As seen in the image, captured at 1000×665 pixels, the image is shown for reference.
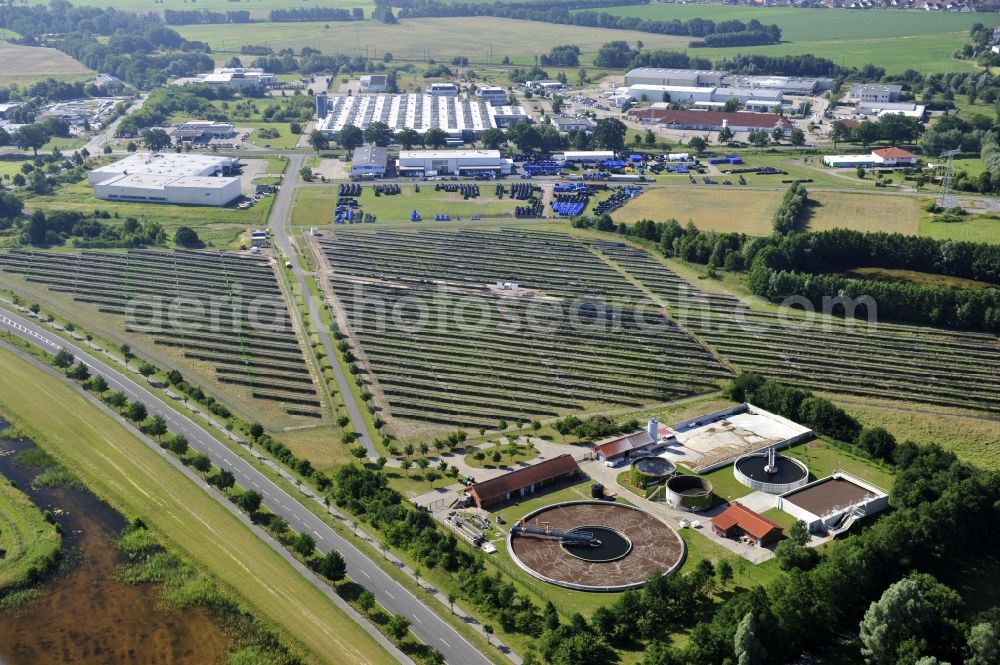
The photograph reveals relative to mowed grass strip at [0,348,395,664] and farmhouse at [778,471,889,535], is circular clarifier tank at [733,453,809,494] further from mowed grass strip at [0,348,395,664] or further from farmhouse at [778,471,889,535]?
mowed grass strip at [0,348,395,664]

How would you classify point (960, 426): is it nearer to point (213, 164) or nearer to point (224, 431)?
point (224, 431)

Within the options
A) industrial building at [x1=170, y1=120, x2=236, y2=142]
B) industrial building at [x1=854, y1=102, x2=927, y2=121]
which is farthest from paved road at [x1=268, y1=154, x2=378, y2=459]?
industrial building at [x1=854, y1=102, x2=927, y2=121]

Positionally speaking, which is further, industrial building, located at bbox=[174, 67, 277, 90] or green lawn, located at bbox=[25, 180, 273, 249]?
industrial building, located at bbox=[174, 67, 277, 90]

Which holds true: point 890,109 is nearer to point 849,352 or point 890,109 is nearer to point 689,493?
point 849,352

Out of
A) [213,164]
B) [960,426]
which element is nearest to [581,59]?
[213,164]

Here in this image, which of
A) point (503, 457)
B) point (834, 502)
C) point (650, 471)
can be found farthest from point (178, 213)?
point (834, 502)

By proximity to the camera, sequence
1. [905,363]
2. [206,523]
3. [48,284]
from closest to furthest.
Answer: [206,523], [905,363], [48,284]

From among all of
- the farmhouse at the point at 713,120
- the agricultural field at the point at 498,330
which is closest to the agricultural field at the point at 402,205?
the agricultural field at the point at 498,330
